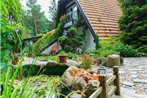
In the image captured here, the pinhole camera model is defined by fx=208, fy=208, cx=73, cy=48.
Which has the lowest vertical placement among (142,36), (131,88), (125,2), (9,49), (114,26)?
(131,88)

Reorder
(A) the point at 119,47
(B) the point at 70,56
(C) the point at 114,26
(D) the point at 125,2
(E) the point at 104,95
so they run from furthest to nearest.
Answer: (C) the point at 114,26
(D) the point at 125,2
(B) the point at 70,56
(A) the point at 119,47
(E) the point at 104,95

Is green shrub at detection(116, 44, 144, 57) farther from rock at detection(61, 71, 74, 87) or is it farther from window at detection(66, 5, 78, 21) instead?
rock at detection(61, 71, 74, 87)

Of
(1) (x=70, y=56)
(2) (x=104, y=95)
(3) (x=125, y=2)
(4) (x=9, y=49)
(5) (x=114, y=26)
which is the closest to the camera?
(4) (x=9, y=49)

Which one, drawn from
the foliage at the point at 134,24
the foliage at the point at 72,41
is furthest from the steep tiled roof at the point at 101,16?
the foliage at the point at 72,41

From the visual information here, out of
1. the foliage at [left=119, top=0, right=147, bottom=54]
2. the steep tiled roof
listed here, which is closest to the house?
the steep tiled roof

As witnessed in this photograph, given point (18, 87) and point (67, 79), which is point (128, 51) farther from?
point (18, 87)

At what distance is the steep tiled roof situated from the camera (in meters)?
11.8

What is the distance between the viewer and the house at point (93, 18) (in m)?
11.8

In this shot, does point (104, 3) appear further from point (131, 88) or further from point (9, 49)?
point (9, 49)

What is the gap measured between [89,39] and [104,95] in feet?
33.8

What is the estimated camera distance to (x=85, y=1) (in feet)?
44.7

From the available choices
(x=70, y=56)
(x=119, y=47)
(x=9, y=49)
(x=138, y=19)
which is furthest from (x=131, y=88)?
(x=138, y=19)

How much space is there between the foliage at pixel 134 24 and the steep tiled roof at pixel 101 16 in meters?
0.93

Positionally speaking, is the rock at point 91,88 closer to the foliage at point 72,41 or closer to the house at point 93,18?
the house at point 93,18
